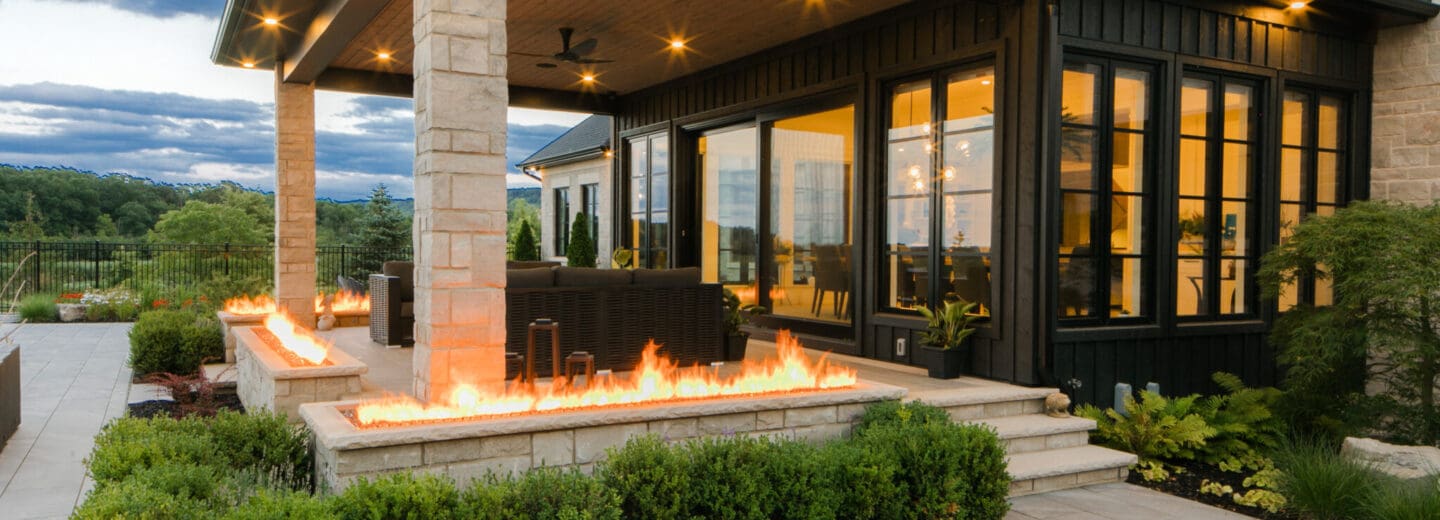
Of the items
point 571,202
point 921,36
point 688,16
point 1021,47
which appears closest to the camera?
point 1021,47

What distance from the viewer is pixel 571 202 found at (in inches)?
606

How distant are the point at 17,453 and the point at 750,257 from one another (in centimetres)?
585

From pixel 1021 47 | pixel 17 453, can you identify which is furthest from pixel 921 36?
pixel 17 453

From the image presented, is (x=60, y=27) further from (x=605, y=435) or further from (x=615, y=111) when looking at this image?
(x=605, y=435)

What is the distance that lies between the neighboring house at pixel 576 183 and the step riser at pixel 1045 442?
814 cm

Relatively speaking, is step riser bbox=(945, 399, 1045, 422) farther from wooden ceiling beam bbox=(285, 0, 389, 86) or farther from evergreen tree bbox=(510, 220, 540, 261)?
evergreen tree bbox=(510, 220, 540, 261)

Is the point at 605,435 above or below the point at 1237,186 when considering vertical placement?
below

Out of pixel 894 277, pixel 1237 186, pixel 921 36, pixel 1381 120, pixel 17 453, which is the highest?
pixel 921 36

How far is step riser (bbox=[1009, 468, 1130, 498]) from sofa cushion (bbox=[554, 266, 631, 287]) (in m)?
2.99

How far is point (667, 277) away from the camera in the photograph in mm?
6484

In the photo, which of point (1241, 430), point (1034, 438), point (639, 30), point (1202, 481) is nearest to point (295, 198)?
point (639, 30)

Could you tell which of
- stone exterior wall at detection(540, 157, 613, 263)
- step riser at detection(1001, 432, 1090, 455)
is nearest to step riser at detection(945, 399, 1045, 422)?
step riser at detection(1001, 432, 1090, 455)

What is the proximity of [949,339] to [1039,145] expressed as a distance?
1401mm

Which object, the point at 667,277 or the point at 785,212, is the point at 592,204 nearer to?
the point at 785,212
